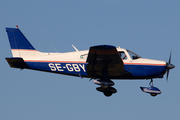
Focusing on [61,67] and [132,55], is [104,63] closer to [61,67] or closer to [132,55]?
[132,55]

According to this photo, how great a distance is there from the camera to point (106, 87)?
12836 mm

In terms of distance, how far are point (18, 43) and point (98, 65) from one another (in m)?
4.92

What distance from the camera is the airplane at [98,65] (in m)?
12.6

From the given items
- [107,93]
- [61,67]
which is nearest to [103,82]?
[107,93]

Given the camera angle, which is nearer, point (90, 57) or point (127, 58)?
point (90, 57)

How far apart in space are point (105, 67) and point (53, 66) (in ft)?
9.57

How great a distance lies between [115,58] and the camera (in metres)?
11.9

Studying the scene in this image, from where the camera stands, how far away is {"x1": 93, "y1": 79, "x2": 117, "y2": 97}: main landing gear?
12578 millimetres

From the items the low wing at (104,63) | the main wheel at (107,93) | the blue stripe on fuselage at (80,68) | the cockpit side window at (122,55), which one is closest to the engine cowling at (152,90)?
the blue stripe on fuselage at (80,68)

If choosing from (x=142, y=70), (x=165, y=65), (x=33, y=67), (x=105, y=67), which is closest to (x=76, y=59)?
Result: (x=105, y=67)

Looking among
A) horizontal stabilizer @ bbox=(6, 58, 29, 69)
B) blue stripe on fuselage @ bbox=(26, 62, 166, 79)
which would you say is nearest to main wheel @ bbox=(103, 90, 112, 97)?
blue stripe on fuselage @ bbox=(26, 62, 166, 79)

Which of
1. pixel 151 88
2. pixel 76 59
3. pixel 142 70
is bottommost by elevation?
pixel 151 88

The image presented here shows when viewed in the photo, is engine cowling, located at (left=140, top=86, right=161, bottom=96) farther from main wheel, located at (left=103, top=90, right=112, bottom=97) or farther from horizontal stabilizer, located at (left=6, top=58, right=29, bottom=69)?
horizontal stabilizer, located at (left=6, top=58, right=29, bottom=69)

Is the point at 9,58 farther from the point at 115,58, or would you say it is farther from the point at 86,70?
the point at 115,58
